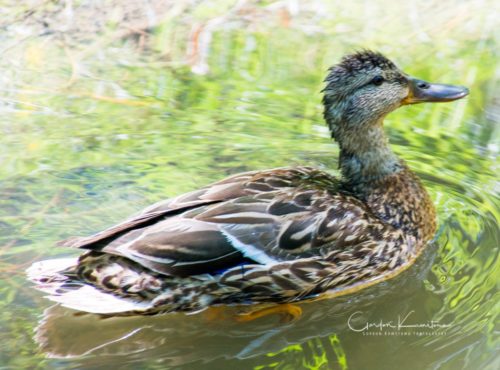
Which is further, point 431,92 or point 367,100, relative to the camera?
point 431,92

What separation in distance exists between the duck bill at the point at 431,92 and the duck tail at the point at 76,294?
2.32m

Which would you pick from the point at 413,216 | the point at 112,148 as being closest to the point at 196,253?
the point at 413,216

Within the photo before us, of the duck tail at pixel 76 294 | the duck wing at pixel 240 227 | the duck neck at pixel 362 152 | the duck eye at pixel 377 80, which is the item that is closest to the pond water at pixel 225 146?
the duck tail at pixel 76 294

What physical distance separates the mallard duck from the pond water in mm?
169

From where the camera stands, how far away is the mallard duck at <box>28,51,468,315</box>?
5270 mm

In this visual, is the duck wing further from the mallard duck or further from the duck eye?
the duck eye

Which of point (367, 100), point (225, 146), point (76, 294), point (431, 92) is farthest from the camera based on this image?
point (225, 146)

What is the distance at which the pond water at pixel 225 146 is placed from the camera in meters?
5.17

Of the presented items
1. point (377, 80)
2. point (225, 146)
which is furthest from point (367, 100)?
point (225, 146)

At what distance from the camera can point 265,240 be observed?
17.6 feet

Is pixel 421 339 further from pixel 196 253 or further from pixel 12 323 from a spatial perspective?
pixel 12 323

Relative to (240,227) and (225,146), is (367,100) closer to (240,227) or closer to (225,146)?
(240,227)

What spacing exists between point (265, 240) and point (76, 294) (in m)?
1.16

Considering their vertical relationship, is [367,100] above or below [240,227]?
above
